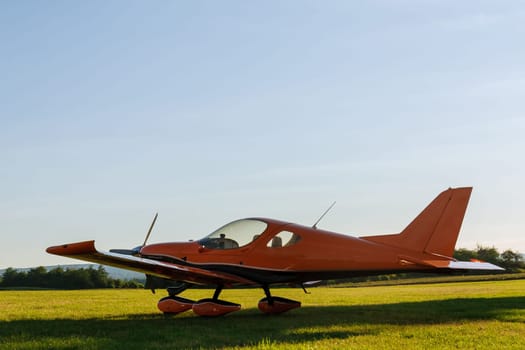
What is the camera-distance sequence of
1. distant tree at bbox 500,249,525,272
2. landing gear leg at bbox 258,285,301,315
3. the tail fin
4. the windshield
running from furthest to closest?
distant tree at bbox 500,249,525,272 → landing gear leg at bbox 258,285,301,315 → the windshield → the tail fin

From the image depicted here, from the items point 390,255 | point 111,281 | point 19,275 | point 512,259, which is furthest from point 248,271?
point 512,259

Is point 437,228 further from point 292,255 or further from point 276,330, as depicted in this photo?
point 276,330

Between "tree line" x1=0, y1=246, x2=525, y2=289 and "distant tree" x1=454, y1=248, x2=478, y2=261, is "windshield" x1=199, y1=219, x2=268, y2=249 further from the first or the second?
"distant tree" x1=454, y1=248, x2=478, y2=261

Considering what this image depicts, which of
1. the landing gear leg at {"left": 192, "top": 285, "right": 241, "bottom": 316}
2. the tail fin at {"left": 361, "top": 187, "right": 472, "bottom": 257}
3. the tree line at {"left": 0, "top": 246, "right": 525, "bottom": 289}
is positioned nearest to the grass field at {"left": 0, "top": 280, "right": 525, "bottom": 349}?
the landing gear leg at {"left": 192, "top": 285, "right": 241, "bottom": 316}

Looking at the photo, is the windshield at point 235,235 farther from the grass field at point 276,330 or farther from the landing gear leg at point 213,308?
the grass field at point 276,330

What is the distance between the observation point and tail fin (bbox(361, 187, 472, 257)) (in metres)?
11.1

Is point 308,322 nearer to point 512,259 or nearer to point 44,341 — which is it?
point 44,341

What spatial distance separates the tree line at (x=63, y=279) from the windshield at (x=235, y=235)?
1393 inches

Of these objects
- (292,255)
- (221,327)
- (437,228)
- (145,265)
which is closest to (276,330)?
(221,327)

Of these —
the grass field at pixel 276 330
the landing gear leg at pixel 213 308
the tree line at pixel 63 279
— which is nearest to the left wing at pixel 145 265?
the landing gear leg at pixel 213 308

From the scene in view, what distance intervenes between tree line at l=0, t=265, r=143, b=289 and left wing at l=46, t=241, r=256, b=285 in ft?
118

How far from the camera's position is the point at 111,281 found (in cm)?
4850

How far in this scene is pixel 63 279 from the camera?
162 feet

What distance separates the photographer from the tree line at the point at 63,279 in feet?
156
